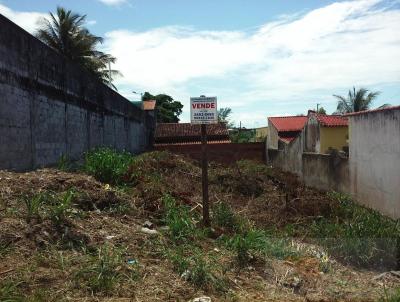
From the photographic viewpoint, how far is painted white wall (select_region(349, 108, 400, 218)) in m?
11.3

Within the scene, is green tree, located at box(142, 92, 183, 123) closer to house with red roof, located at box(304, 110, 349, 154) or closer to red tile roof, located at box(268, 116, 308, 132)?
red tile roof, located at box(268, 116, 308, 132)

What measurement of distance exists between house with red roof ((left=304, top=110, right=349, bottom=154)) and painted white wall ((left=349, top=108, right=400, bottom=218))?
802 cm

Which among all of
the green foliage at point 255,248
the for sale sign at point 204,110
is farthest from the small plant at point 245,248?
the for sale sign at point 204,110

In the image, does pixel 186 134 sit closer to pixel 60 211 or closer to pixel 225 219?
pixel 225 219

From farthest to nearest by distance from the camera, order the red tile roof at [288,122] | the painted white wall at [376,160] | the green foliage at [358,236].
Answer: the red tile roof at [288,122] → the painted white wall at [376,160] → the green foliage at [358,236]

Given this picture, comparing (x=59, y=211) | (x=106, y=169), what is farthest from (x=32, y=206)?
(x=106, y=169)

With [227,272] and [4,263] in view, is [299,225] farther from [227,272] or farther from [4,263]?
[4,263]

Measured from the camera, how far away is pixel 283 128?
1201 inches

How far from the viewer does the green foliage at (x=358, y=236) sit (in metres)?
7.50

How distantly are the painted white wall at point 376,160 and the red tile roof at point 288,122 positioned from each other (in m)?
15.9

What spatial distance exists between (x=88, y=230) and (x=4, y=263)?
1.32 m

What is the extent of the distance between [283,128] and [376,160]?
715 inches

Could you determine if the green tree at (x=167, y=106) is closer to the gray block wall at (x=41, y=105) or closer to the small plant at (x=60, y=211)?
the gray block wall at (x=41, y=105)

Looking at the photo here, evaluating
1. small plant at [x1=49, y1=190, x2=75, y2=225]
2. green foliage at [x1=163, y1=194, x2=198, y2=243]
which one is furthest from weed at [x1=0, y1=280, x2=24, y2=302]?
green foliage at [x1=163, y1=194, x2=198, y2=243]
